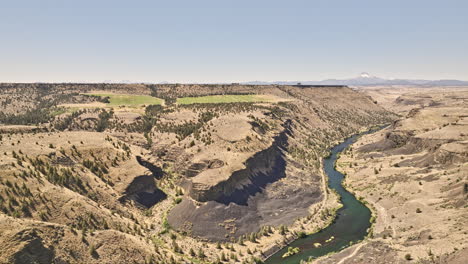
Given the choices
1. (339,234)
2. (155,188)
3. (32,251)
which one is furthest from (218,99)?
(32,251)

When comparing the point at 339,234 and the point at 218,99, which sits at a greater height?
the point at 218,99

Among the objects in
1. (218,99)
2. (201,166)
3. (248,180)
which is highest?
(218,99)

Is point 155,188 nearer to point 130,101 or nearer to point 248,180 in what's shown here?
point 248,180

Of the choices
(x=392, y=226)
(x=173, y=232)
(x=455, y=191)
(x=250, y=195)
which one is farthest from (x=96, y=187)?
(x=455, y=191)

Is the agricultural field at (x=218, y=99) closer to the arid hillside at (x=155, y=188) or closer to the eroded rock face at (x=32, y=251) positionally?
the arid hillside at (x=155, y=188)

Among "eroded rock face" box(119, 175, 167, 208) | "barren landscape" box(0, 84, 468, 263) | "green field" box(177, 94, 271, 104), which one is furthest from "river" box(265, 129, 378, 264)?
"green field" box(177, 94, 271, 104)

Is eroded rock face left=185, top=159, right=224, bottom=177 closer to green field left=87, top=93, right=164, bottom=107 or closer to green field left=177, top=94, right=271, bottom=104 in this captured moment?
green field left=177, top=94, right=271, bottom=104

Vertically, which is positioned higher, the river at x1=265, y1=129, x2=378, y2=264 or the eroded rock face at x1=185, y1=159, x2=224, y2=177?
the eroded rock face at x1=185, y1=159, x2=224, y2=177

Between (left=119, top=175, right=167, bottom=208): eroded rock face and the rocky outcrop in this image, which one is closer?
the rocky outcrop

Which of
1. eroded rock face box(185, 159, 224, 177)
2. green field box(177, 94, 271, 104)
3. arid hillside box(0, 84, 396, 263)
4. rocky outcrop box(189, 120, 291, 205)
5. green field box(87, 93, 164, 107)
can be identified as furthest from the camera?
green field box(177, 94, 271, 104)
